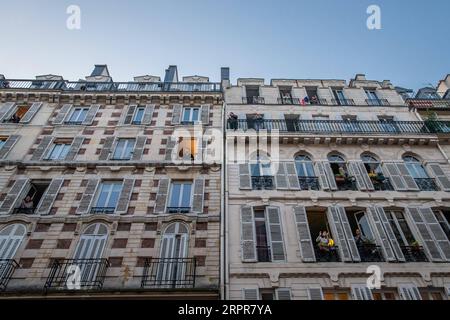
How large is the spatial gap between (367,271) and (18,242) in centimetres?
1041

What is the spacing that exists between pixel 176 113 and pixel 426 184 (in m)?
10.5

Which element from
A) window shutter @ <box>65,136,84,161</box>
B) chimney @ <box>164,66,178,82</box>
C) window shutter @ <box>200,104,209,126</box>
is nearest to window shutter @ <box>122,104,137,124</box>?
window shutter @ <box>65,136,84,161</box>

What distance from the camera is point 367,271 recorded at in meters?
8.58

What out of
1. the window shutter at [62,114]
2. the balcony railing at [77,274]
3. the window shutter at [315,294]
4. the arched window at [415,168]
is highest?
the window shutter at [62,114]

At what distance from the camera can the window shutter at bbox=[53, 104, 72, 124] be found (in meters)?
13.3

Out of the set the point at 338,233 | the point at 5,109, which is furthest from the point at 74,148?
the point at 338,233

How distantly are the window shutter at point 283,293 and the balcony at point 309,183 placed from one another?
12.5 feet

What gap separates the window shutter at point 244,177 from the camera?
10.9 m

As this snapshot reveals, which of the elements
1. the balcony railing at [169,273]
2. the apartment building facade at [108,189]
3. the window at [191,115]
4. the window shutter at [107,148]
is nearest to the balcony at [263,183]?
the apartment building facade at [108,189]

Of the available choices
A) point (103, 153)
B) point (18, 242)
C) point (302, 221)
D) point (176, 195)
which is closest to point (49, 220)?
point (18, 242)

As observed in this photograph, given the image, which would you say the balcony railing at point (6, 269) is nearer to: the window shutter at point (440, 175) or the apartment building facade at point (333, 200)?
the apartment building facade at point (333, 200)
